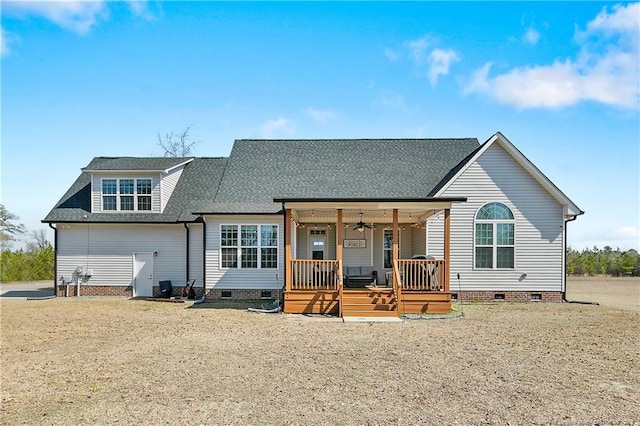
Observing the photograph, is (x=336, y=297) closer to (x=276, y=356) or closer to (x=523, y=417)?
(x=276, y=356)

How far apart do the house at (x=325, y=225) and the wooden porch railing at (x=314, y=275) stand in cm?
5

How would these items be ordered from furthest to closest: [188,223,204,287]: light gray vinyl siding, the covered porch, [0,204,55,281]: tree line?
1. [0,204,55,281]: tree line
2. [188,223,204,287]: light gray vinyl siding
3. the covered porch

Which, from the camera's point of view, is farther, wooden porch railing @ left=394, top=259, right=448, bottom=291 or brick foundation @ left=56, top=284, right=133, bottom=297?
brick foundation @ left=56, top=284, right=133, bottom=297

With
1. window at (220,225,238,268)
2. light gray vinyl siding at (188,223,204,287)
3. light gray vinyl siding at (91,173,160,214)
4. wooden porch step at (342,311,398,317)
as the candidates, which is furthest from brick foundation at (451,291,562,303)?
light gray vinyl siding at (91,173,160,214)

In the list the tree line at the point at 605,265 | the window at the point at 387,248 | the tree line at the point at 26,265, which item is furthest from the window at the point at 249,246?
the tree line at the point at 605,265

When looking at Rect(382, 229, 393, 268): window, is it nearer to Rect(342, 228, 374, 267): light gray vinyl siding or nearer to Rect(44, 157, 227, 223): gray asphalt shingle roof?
Rect(342, 228, 374, 267): light gray vinyl siding

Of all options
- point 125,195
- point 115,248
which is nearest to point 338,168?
point 125,195

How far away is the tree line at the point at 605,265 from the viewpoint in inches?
1358

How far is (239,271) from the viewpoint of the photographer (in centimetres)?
1880

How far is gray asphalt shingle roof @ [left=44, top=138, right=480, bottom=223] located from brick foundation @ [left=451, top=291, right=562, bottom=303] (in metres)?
4.21

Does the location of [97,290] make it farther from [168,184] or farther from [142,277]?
[168,184]

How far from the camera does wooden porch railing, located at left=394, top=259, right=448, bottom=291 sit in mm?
14977

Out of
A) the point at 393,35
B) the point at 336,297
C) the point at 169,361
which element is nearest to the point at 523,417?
the point at 169,361

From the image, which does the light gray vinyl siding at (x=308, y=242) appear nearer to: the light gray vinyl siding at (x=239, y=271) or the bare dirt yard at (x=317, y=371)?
the light gray vinyl siding at (x=239, y=271)
